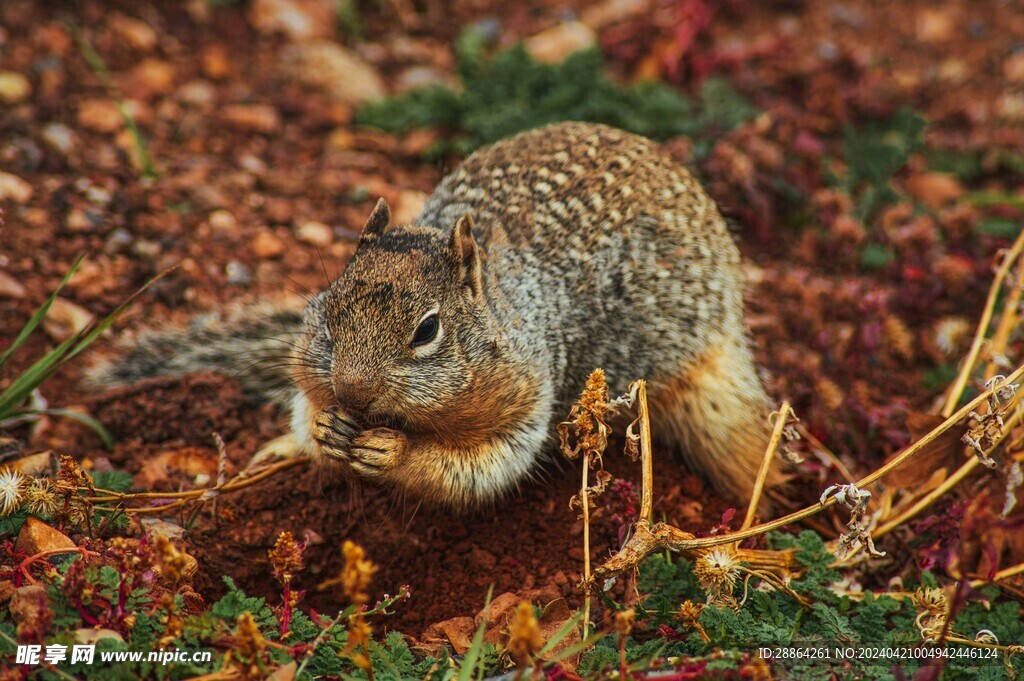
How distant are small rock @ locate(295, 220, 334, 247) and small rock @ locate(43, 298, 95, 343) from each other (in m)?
1.20

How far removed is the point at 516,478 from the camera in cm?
378

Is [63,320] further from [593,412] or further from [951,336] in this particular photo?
[951,336]

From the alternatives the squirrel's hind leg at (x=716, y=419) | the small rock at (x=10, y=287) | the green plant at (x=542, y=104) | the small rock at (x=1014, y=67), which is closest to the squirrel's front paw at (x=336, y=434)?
the squirrel's hind leg at (x=716, y=419)

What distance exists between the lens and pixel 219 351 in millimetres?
4508

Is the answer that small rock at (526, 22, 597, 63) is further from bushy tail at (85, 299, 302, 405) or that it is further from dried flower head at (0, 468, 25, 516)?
dried flower head at (0, 468, 25, 516)

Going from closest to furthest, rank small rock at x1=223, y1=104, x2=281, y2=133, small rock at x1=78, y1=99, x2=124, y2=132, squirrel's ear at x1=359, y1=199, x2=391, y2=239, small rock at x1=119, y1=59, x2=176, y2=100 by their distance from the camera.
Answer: squirrel's ear at x1=359, y1=199, x2=391, y2=239, small rock at x1=78, y1=99, x2=124, y2=132, small rock at x1=119, y1=59, x2=176, y2=100, small rock at x1=223, y1=104, x2=281, y2=133

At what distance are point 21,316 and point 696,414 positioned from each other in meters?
3.08

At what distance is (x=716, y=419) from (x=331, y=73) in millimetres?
3687

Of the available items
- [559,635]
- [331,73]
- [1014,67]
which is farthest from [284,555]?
[1014,67]

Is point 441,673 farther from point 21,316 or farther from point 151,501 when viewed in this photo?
point 21,316

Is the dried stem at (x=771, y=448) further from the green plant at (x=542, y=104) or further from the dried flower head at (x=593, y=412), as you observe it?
the green plant at (x=542, y=104)

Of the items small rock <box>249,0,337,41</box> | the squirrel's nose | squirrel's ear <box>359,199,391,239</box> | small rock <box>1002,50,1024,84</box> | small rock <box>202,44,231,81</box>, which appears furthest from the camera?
small rock <box>1002,50,1024,84</box>

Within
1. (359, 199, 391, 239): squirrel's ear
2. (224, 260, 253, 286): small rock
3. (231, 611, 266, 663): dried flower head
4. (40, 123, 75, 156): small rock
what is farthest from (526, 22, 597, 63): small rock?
(231, 611, 266, 663): dried flower head

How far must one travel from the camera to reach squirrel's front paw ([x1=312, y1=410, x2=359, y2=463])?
134 inches
